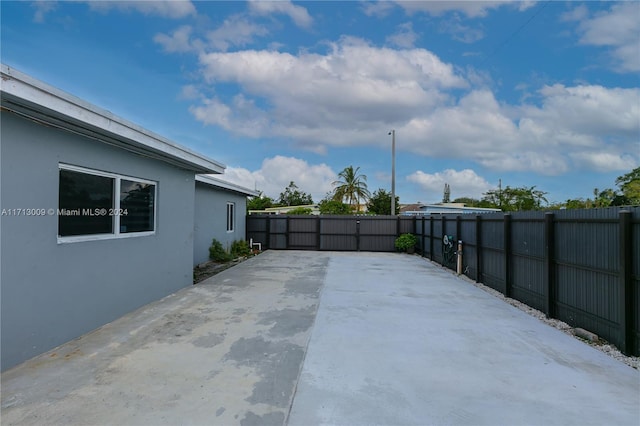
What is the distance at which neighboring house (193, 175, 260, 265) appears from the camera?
1060cm

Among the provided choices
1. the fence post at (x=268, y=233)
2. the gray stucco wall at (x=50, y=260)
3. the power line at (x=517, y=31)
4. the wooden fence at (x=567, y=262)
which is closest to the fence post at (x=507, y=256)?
the wooden fence at (x=567, y=262)

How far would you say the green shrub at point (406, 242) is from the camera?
50.1 feet

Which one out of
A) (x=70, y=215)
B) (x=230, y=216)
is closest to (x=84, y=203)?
(x=70, y=215)

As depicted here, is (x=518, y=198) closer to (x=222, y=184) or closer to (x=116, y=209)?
(x=222, y=184)

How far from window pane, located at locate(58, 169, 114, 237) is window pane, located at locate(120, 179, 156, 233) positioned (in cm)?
30

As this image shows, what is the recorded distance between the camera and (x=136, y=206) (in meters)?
5.60

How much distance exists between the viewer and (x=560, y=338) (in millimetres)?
4355

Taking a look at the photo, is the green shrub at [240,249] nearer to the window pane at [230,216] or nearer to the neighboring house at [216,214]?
the neighboring house at [216,214]

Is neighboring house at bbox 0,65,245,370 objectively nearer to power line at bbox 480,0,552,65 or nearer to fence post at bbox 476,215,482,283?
fence post at bbox 476,215,482,283

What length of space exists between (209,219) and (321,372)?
9183 millimetres


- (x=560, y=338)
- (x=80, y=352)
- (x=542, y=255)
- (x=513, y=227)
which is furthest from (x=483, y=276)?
(x=80, y=352)

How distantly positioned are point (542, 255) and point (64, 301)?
709 centimetres

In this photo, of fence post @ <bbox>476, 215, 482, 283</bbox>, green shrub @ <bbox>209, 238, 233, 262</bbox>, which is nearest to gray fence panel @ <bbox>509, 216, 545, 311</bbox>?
fence post @ <bbox>476, 215, 482, 283</bbox>

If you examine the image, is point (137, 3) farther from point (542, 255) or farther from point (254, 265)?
point (542, 255)
